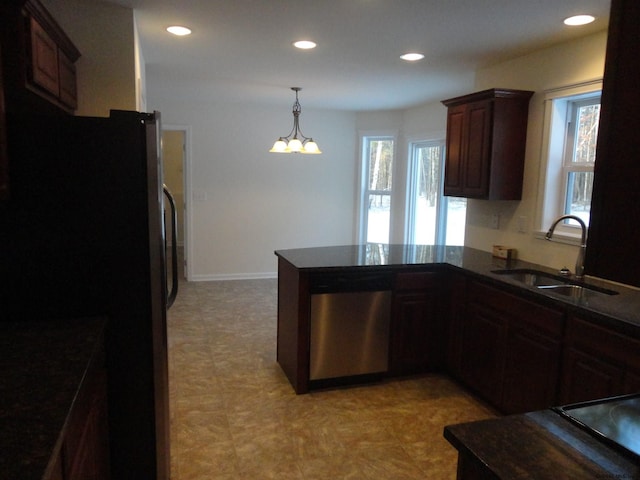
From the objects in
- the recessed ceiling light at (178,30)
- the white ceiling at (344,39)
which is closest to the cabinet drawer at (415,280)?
the white ceiling at (344,39)

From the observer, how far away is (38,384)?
139 centimetres

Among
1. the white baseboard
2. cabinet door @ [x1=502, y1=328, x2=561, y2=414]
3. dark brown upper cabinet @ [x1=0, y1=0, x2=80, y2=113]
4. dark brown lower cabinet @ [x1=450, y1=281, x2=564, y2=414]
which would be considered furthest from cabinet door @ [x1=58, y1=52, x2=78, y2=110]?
the white baseboard

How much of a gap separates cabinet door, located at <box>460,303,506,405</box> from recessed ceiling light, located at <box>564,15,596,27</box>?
5.88ft

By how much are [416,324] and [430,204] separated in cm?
291

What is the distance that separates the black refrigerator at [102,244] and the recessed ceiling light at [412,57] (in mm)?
2350

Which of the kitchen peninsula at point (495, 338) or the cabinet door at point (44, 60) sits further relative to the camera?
the cabinet door at point (44, 60)

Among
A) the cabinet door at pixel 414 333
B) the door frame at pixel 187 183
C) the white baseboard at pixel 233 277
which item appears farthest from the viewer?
the white baseboard at pixel 233 277

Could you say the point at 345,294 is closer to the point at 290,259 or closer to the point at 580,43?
the point at 290,259

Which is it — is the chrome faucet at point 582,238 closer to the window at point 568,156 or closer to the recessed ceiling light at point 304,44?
the window at point 568,156

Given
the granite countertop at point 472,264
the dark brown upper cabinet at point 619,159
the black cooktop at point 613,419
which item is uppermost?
the dark brown upper cabinet at point 619,159

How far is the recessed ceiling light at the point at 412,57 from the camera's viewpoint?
3.61 meters

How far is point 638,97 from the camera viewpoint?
0.88m

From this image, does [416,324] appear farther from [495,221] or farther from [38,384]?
[38,384]

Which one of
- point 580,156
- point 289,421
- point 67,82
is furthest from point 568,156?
point 67,82
